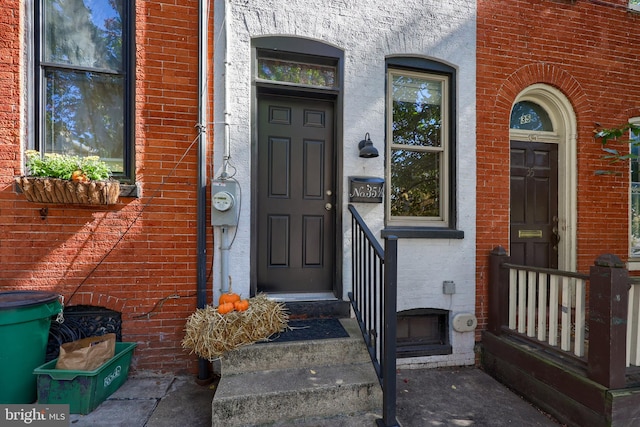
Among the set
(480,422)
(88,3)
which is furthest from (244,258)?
(88,3)

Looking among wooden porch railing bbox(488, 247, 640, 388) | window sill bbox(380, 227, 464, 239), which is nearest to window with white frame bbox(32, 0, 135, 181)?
window sill bbox(380, 227, 464, 239)

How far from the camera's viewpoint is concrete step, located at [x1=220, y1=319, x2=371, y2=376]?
255 centimetres

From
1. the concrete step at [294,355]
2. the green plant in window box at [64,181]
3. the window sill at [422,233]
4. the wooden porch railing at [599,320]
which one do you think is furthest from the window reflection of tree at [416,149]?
the green plant in window box at [64,181]

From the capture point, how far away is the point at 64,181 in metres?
2.63

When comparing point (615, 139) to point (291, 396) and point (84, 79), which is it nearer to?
point (291, 396)

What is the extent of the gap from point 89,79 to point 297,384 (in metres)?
3.42

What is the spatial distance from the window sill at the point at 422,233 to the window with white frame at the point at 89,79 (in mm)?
2732

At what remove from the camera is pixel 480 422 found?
256 centimetres

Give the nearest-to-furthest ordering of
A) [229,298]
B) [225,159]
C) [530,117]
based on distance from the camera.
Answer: [229,298], [225,159], [530,117]

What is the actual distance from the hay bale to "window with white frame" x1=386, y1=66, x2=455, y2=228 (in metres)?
1.79

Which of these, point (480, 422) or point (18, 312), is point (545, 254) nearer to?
point (480, 422)

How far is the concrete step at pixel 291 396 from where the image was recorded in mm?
2191

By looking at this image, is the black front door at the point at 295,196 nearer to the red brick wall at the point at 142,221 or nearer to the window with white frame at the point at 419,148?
the red brick wall at the point at 142,221

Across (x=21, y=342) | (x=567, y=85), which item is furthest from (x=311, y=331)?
(x=567, y=85)
